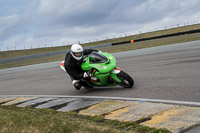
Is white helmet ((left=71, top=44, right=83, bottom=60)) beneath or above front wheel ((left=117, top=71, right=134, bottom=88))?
above

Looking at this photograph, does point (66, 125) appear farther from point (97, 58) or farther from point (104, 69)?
point (97, 58)

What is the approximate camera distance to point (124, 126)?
504 cm

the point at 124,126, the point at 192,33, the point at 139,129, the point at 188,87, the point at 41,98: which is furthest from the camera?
the point at 192,33

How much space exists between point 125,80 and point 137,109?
2.55m

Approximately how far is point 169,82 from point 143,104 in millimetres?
2397

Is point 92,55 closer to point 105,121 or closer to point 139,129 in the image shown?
point 105,121

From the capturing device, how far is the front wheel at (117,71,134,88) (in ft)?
27.4

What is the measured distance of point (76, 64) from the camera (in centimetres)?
891

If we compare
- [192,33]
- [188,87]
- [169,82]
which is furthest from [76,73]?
[192,33]

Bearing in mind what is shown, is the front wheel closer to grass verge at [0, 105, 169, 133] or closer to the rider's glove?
the rider's glove

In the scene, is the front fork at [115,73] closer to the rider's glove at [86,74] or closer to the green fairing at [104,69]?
the green fairing at [104,69]

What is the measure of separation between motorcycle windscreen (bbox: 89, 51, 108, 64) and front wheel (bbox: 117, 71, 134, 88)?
615 millimetres

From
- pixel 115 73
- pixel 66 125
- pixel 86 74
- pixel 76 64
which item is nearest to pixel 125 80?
pixel 115 73

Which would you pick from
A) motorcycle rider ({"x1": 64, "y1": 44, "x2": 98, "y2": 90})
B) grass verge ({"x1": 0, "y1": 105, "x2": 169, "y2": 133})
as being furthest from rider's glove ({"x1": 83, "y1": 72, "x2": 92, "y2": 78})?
grass verge ({"x1": 0, "y1": 105, "x2": 169, "y2": 133})
